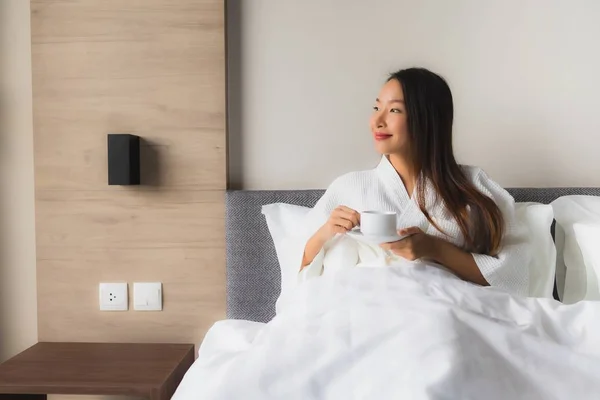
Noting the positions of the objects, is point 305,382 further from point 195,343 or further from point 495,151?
point 495,151

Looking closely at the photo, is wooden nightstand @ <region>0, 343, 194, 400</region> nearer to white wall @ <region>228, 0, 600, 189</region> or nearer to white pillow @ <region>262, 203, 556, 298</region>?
white pillow @ <region>262, 203, 556, 298</region>

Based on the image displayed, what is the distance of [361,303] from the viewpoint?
121 cm

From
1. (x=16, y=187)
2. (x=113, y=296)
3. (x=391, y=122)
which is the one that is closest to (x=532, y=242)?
(x=391, y=122)

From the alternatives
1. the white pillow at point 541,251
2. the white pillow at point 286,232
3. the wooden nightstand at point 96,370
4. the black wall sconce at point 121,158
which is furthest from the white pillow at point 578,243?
the black wall sconce at point 121,158

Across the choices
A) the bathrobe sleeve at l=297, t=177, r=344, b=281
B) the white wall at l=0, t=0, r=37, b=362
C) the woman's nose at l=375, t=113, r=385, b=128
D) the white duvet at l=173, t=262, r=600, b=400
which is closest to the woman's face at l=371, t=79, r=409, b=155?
the woman's nose at l=375, t=113, r=385, b=128

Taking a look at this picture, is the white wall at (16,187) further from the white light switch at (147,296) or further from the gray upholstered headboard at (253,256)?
the gray upholstered headboard at (253,256)

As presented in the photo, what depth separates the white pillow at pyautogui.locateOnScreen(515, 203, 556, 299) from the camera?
62.1 inches

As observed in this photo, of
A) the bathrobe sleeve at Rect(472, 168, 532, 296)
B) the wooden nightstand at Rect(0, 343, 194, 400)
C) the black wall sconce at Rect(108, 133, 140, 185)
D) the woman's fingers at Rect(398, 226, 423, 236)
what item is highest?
the black wall sconce at Rect(108, 133, 140, 185)

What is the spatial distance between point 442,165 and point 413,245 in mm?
307

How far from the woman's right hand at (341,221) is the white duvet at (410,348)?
0.16m

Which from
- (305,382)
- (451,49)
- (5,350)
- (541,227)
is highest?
(451,49)

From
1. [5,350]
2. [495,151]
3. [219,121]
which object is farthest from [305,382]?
[5,350]

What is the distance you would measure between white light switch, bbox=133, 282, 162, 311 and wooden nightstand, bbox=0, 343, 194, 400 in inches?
5.1

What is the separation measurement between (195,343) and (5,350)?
72cm
